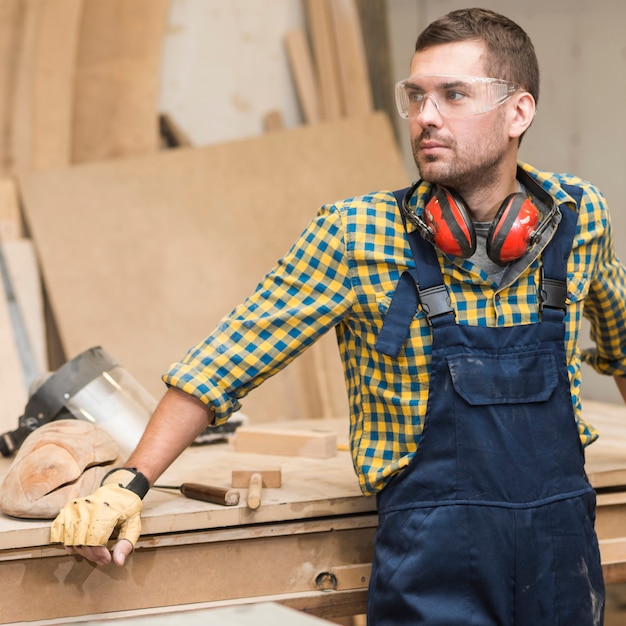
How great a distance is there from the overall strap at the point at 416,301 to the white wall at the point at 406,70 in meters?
2.26

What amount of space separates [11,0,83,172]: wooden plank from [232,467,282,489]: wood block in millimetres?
2768

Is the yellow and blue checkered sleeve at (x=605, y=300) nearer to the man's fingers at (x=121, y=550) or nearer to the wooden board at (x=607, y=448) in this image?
the wooden board at (x=607, y=448)

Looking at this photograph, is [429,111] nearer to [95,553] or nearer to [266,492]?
[266,492]

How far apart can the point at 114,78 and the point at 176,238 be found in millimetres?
912

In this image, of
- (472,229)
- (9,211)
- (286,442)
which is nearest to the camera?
(472,229)

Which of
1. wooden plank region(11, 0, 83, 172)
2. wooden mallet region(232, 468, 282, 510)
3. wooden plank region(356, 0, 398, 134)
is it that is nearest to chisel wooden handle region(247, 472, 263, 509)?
wooden mallet region(232, 468, 282, 510)

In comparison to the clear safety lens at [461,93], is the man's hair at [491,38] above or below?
above

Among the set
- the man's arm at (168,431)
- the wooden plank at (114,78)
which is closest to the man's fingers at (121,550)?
the man's arm at (168,431)

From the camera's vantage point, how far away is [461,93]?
2004 millimetres

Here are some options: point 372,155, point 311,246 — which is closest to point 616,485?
point 311,246

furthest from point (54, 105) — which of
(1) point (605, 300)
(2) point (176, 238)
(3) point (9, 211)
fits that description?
(1) point (605, 300)

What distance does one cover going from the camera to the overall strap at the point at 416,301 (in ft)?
6.33

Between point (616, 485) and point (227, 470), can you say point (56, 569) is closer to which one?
point (227, 470)

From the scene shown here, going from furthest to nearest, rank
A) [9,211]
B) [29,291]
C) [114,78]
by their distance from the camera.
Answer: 1. [114,78]
2. [9,211]
3. [29,291]
